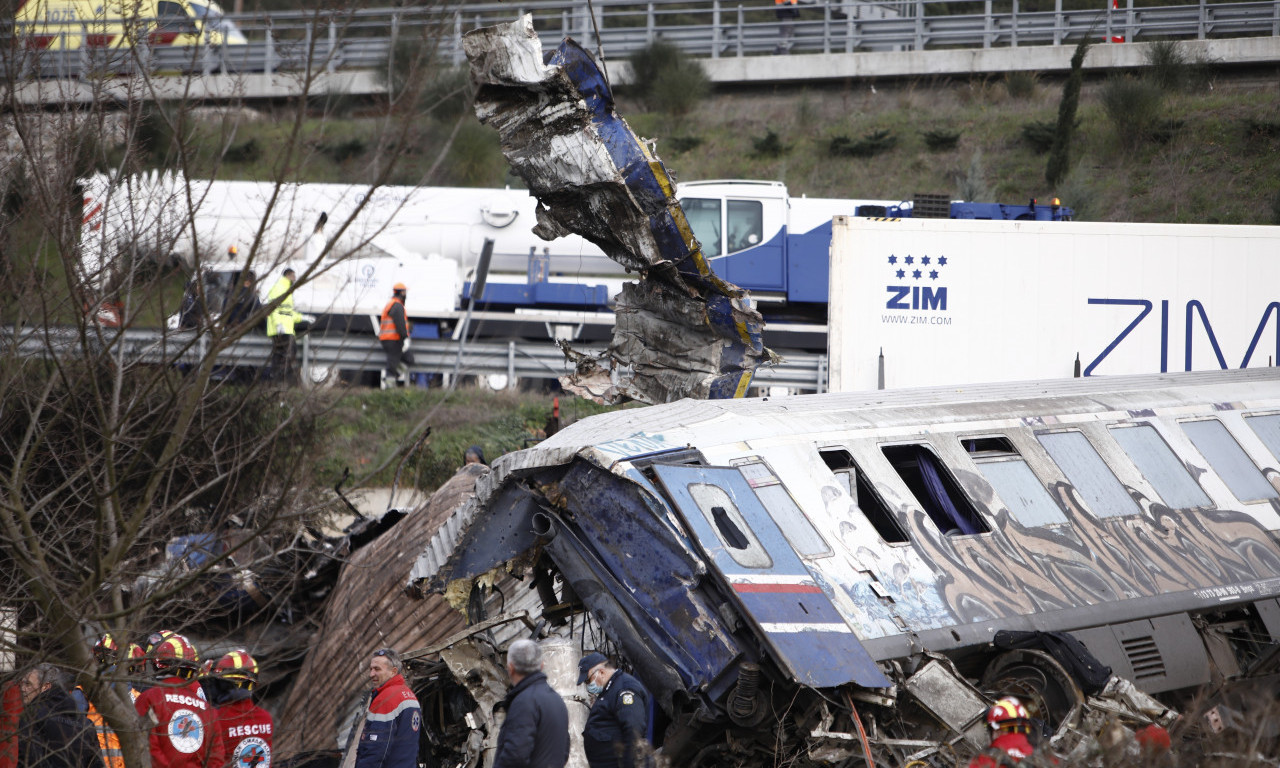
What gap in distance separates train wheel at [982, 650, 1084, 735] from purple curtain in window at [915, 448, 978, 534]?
132 cm

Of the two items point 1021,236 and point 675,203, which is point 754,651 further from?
point 1021,236

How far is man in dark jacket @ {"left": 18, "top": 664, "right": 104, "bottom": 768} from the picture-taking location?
6914mm

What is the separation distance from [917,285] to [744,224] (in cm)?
681

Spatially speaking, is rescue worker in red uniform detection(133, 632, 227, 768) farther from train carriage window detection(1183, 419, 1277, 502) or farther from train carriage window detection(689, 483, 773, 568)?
train carriage window detection(1183, 419, 1277, 502)

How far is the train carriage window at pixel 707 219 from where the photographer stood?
23312 mm

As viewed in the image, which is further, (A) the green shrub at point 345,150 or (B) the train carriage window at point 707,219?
(A) the green shrub at point 345,150

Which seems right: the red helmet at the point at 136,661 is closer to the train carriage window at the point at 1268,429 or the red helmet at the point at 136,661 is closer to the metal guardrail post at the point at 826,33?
the train carriage window at the point at 1268,429

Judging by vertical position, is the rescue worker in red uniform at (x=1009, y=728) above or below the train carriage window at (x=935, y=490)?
below

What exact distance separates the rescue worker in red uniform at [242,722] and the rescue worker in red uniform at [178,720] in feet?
0.40

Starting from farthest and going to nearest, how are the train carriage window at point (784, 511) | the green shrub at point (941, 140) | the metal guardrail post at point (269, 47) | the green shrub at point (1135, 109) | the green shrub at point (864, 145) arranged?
the green shrub at point (864, 145), the green shrub at point (941, 140), the green shrub at point (1135, 109), the train carriage window at point (784, 511), the metal guardrail post at point (269, 47)

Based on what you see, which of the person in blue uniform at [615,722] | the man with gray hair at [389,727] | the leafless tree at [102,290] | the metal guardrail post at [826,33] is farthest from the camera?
the metal guardrail post at [826,33]

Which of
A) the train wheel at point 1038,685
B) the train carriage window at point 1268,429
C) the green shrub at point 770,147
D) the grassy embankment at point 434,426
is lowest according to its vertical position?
the grassy embankment at point 434,426

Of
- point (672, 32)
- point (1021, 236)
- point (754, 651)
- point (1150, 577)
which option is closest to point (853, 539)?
point (754, 651)

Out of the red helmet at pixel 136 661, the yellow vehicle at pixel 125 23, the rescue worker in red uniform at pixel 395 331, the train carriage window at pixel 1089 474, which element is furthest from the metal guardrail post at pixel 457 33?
the train carriage window at pixel 1089 474
